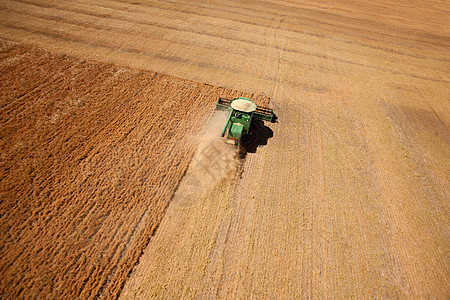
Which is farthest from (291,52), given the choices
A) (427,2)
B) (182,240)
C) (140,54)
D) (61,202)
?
(427,2)

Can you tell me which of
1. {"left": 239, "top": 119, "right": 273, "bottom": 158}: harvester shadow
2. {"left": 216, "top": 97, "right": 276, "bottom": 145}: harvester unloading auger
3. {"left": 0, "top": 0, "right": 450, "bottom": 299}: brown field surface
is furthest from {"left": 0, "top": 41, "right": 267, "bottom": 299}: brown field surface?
{"left": 239, "top": 119, "right": 273, "bottom": 158}: harvester shadow

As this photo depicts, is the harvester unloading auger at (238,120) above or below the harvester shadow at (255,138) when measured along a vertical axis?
above

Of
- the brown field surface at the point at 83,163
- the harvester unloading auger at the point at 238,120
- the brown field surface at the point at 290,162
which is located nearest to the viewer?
the brown field surface at the point at 83,163

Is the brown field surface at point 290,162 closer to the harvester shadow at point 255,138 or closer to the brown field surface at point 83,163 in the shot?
the brown field surface at point 83,163

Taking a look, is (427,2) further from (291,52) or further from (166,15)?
(166,15)

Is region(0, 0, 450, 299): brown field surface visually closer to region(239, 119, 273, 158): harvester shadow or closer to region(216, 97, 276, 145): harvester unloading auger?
region(239, 119, 273, 158): harvester shadow

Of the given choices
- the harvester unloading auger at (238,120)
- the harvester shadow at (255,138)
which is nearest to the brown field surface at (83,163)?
the harvester unloading auger at (238,120)
